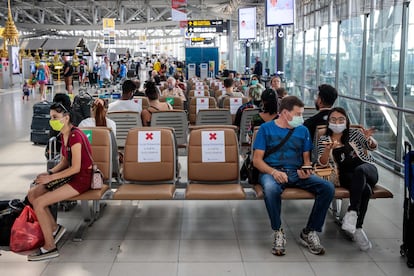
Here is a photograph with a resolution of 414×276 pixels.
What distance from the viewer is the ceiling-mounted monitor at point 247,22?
2138cm

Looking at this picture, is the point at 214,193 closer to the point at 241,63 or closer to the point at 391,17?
the point at 391,17

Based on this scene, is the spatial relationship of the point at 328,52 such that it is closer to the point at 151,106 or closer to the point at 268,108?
the point at 151,106

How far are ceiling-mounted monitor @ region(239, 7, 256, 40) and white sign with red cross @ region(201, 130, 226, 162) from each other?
1700 centimetres

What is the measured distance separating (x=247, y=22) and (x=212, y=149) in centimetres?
1719

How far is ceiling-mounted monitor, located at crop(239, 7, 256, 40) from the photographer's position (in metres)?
21.4

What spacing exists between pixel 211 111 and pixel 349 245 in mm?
3548

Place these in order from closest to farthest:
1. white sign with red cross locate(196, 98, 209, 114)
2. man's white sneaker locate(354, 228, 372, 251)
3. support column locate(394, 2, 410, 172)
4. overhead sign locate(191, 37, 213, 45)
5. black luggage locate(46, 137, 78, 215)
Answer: man's white sneaker locate(354, 228, 372, 251)
black luggage locate(46, 137, 78, 215)
support column locate(394, 2, 410, 172)
white sign with red cross locate(196, 98, 209, 114)
overhead sign locate(191, 37, 213, 45)

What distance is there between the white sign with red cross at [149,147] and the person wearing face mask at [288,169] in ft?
3.25

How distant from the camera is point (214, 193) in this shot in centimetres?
464

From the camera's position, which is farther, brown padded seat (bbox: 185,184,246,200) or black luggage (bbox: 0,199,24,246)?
brown padded seat (bbox: 185,184,246,200)

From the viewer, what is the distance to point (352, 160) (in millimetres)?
4793

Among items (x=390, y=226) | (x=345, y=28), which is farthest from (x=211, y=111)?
(x=345, y=28)

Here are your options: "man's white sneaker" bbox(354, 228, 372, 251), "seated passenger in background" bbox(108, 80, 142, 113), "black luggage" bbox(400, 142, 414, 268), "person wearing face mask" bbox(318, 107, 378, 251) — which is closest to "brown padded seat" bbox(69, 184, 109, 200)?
"person wearing face mask" bbox(318, 107, 378, 251)

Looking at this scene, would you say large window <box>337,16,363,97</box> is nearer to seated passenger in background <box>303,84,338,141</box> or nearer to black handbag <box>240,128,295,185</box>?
seated passenger in background <box>303,84,338,141</box>
